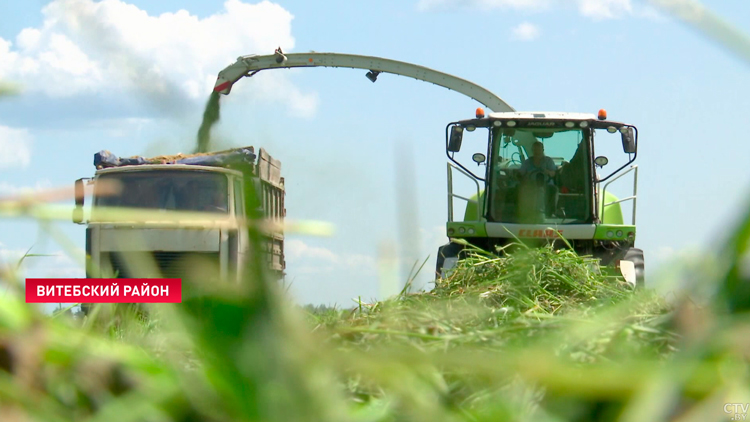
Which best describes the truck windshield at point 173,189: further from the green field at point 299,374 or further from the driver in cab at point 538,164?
the green field at point 299,374

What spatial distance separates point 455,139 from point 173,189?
3758 mm

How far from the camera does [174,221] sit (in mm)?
973

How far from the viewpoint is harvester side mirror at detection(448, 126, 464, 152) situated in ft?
29.0

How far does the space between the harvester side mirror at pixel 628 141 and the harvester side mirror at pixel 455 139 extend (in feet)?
5.85

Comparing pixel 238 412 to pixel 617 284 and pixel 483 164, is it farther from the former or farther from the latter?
pixel 483 164

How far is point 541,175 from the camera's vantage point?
9.02 metres

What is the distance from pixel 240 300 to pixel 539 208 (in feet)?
28.1

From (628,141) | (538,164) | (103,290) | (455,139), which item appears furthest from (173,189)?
(103,290)

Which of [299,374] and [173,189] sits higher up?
[173,189]

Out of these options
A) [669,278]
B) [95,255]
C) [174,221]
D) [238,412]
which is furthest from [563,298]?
[95,255]
